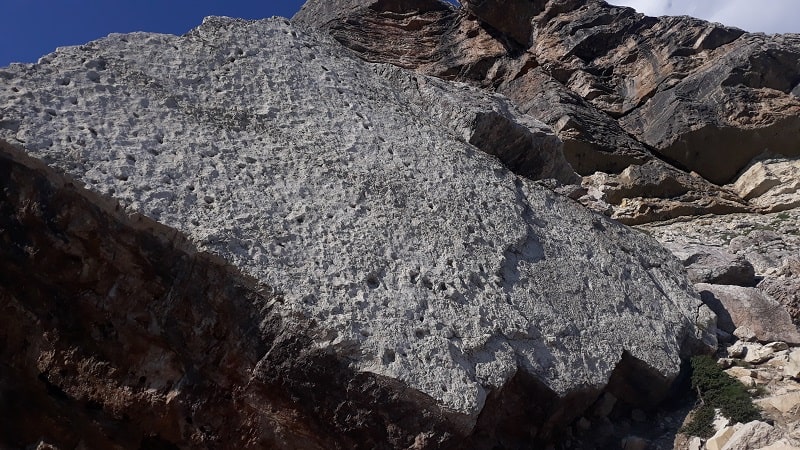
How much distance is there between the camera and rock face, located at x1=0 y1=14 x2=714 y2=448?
5613mm

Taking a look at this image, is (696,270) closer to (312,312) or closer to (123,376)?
(312,312)

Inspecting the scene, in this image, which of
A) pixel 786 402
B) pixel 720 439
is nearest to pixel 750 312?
pixel 786 402

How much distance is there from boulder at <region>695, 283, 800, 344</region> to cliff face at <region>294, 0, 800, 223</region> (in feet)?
25.3

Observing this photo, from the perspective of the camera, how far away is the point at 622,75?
21812 millimetres

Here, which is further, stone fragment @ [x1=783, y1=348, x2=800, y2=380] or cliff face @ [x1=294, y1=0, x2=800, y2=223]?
cliff face @ [x1=294, y1=0, x2=800, y2=223]

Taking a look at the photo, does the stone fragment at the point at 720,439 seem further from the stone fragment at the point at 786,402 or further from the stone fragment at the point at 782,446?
the stone fragment at the point at 786,402

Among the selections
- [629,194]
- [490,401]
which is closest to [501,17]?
[629,194]

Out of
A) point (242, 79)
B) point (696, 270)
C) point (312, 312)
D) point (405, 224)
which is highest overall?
point (696, 270)

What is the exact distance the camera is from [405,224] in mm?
7094

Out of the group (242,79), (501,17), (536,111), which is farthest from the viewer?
(501,17)

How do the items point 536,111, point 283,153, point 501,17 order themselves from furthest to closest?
point 501,17
point 536,111
point 283,153

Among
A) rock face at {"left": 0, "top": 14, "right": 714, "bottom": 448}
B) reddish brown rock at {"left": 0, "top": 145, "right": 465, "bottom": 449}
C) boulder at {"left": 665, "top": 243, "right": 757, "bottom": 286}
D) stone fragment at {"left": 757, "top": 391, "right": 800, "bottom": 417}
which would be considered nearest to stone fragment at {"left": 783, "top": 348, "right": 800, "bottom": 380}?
stone fragment at {"left": 757, "top": 391, "right": 800, "bottom": 417}

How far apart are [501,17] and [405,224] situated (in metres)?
18.4

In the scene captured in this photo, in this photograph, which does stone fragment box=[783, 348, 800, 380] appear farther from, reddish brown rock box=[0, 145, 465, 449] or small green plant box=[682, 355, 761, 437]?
reddish brown rock box=[0, 145, 465, 449]
